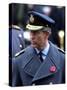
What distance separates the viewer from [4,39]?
78.7 inches

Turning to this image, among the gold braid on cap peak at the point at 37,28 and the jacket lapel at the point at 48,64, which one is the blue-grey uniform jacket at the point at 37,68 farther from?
the gold braid on cap peak at the point at 37,28

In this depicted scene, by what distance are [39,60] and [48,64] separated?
0.08 meters

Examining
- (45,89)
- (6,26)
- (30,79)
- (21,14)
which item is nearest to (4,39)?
(6,26)

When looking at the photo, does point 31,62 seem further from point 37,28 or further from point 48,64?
point 37,28

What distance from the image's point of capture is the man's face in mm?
2055

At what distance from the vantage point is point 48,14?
2094mm

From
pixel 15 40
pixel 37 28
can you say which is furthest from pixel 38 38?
pixel 15 40

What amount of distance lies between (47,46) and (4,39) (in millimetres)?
338

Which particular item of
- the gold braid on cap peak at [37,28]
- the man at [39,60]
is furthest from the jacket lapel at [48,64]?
the gold braid on cap peak at [37,28]

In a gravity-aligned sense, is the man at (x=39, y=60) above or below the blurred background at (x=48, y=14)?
Result: below

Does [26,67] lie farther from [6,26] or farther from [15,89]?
[6,26]

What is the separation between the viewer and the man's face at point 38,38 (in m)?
2.05

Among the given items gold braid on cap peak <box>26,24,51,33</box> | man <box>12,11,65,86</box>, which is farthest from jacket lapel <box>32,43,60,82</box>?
gold braid on cap peak <box>26,24,51,33</box>

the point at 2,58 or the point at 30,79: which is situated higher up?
the point at 2,58
